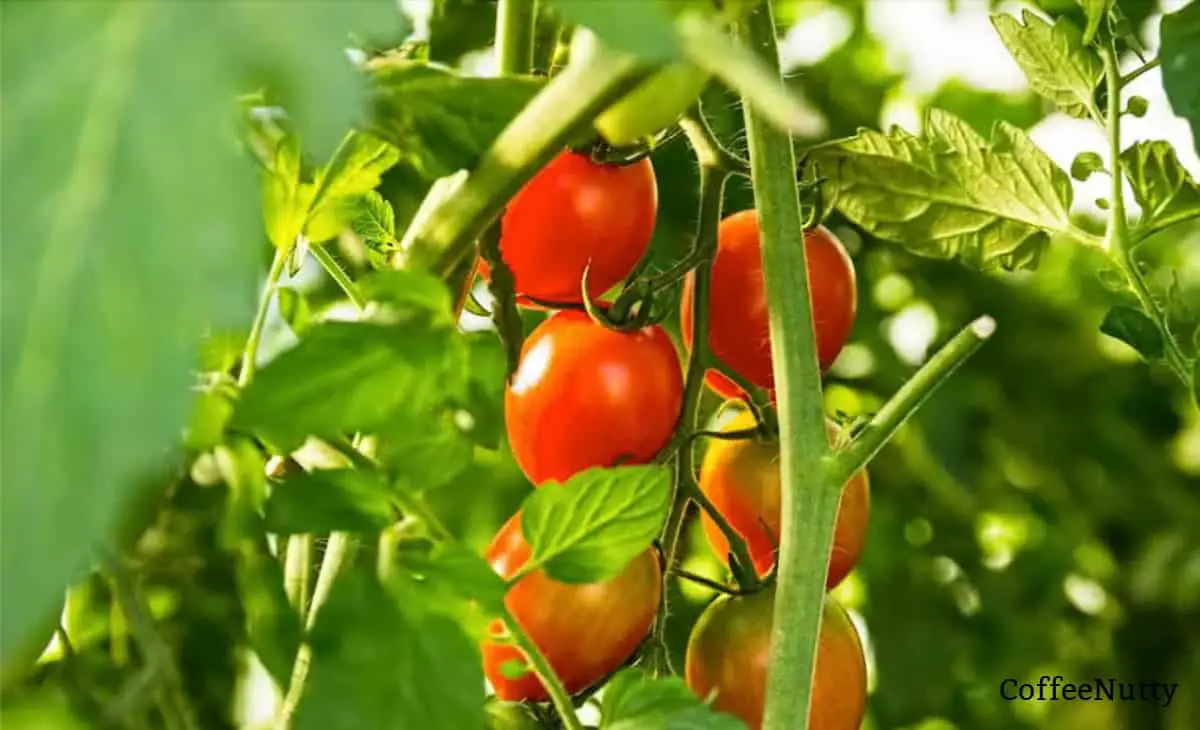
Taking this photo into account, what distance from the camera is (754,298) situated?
0.47m

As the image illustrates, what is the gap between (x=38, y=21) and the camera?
189 mm

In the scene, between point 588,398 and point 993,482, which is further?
point 993,482

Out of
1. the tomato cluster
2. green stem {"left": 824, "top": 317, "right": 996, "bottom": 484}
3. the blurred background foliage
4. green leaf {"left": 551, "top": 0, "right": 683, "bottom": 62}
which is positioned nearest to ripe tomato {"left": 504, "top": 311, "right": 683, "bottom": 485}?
the tomato cluster

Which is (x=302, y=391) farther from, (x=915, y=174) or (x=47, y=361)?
(x=915, y=174)

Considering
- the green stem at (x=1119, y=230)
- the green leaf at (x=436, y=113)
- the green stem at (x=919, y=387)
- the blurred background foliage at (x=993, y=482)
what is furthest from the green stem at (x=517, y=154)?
the blurred background foliage at (x=993, y=482)

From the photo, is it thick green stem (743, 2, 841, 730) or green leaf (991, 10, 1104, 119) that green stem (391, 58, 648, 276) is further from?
green leaf (991, 10, 1104, 119)

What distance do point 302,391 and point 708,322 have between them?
25 centimetres

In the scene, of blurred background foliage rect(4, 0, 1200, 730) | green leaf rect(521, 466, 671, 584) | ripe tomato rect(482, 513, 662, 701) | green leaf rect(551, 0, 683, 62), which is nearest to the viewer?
green leaf rect(551, 0, 683, 62)

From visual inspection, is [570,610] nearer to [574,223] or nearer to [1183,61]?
[574,223]

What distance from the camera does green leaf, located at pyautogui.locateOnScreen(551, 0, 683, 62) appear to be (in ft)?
0.64

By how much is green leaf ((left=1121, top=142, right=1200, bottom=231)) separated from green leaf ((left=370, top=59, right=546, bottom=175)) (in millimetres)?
255

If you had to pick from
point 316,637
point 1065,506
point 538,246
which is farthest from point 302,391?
point 1065,506

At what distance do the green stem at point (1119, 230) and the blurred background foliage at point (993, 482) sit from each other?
430 millimetres

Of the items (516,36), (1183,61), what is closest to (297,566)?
(516,36)
